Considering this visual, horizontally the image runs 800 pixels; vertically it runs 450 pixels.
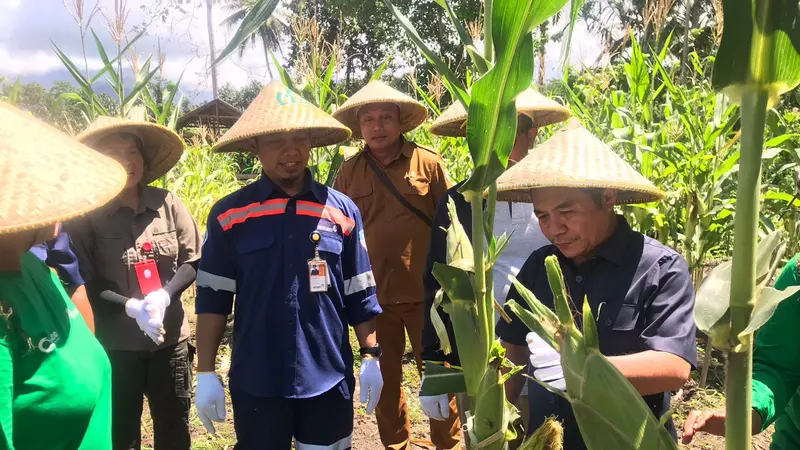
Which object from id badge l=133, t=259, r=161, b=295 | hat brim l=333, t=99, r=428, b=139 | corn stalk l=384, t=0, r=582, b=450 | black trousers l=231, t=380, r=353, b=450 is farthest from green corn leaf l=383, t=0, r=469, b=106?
hat brim l=333, t=99, r=428, b=139

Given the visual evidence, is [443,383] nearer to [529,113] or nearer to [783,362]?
[783,362]

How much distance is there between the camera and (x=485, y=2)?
0.64 m

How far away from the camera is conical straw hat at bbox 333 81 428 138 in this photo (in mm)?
2609

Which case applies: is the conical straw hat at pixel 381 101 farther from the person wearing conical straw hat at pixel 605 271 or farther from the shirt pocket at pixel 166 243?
the person wearing conical straw hat at pixel 605 271

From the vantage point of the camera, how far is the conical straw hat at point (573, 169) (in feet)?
3.82

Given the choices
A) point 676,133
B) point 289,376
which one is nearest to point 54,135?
point 289,376

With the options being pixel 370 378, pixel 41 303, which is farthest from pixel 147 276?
pixel 41 303

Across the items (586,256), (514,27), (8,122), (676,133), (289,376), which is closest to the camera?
(514,27)

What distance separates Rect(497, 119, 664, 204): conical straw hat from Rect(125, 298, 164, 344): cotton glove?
1.44 metres

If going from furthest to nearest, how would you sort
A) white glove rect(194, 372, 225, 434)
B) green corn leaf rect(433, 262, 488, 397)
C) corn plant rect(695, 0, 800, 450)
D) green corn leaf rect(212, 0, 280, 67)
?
1. white glove rect(194, 372, 225, 434)
2. green corn leaf rect(433, 262, 488, 397)
3. green corn leaf rect(212, 0, 280, 67)
4. corn plant rect(695, 0, 800, 450)

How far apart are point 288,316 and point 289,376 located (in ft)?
0.64

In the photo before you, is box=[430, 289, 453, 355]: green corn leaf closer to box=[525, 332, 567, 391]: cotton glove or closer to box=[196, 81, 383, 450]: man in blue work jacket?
box=[525, 332, 567, 391]: cotton glove

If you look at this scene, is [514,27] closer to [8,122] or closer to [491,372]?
[491,372]

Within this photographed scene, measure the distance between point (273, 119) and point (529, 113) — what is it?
912 mm
